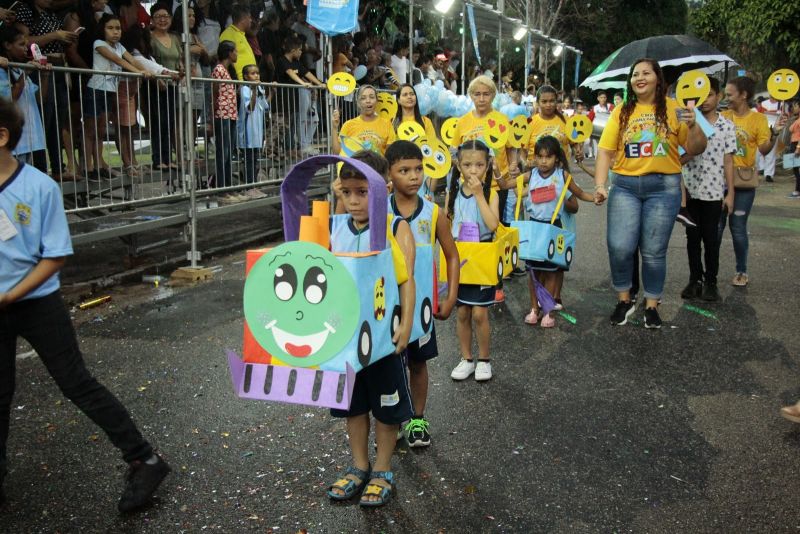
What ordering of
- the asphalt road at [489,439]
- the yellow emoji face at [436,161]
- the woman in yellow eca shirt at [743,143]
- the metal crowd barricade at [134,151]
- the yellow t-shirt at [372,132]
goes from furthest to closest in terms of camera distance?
the yellow t-shirt at [372,132], the woman in yellow eca shirt at [743,143], the metal crowd barricade at [134,151], the yellow emoji face at [436,161], the asphalt road at [489,439]

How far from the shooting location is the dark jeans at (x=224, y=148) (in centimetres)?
869

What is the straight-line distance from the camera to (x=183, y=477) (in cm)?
382

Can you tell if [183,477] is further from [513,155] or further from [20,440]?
[513,155]

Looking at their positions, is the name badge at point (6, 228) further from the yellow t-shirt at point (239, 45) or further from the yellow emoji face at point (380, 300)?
the yellow t-shirt at point (239, 45)

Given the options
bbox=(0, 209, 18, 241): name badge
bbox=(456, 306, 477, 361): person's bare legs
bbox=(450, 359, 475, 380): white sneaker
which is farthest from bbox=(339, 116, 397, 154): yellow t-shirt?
bbox=(0, 209, 18, 241): name badge

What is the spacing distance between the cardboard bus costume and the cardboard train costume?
127 inches

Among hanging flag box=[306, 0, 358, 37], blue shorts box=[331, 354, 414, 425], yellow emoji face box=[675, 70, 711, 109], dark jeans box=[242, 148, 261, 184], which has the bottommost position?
blue shorts box=[331, 354, 414, 425]

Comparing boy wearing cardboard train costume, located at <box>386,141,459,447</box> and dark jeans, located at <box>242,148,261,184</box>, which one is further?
dark jeans, located at <box>242,148,261,184</box>

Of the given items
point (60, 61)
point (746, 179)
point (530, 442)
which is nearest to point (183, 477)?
point (530, 442)

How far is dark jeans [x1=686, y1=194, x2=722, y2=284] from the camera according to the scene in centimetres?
729

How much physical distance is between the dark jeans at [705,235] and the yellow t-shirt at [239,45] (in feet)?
17.8

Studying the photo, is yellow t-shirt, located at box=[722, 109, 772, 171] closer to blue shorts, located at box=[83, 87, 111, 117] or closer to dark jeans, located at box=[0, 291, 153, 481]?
blue shorts, located at box=[83, 87, 111, 117]

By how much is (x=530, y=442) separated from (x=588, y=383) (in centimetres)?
106

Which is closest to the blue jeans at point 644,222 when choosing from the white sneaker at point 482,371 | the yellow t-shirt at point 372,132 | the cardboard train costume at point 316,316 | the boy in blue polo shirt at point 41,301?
the white sneaker at point 482,371
